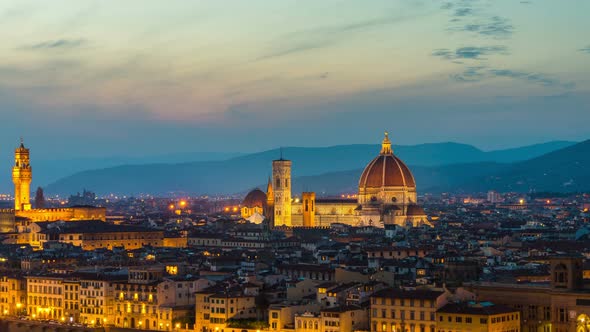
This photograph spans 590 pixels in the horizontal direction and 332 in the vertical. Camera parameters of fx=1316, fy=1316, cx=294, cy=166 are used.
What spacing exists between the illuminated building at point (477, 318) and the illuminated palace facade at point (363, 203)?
98.1 metres

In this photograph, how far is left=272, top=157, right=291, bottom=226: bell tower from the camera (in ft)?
544

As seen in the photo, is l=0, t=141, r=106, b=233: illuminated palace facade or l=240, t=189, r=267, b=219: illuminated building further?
l=240, t=189, r=267, b=219: illuminated building

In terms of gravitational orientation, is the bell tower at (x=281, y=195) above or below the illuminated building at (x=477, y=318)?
above

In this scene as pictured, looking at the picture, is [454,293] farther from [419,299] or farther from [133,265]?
[133,265]

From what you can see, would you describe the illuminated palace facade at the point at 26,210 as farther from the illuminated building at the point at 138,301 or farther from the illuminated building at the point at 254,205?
the illuminated building at the point at 138,301

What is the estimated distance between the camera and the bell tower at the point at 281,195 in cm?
16588

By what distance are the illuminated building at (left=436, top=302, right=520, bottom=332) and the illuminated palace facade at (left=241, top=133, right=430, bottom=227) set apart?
322 ft

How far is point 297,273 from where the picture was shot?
8356cm

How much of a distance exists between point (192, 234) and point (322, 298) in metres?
65.2

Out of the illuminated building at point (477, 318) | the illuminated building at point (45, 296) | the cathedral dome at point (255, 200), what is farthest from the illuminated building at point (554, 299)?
the cathedral dome at point (255, 200)

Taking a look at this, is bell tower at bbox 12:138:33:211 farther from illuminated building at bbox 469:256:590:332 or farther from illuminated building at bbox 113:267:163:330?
illuminated building at bbox 469:256:590:332

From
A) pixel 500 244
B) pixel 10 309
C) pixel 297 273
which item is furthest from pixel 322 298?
pixel 500 244

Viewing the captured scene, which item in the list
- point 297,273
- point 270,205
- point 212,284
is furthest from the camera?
point 270,205

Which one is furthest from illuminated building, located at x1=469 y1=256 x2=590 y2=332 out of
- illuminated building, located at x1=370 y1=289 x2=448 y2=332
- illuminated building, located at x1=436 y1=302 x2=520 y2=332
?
illuminated building, located at x1=370 y1=289 x2=448 y2=332
